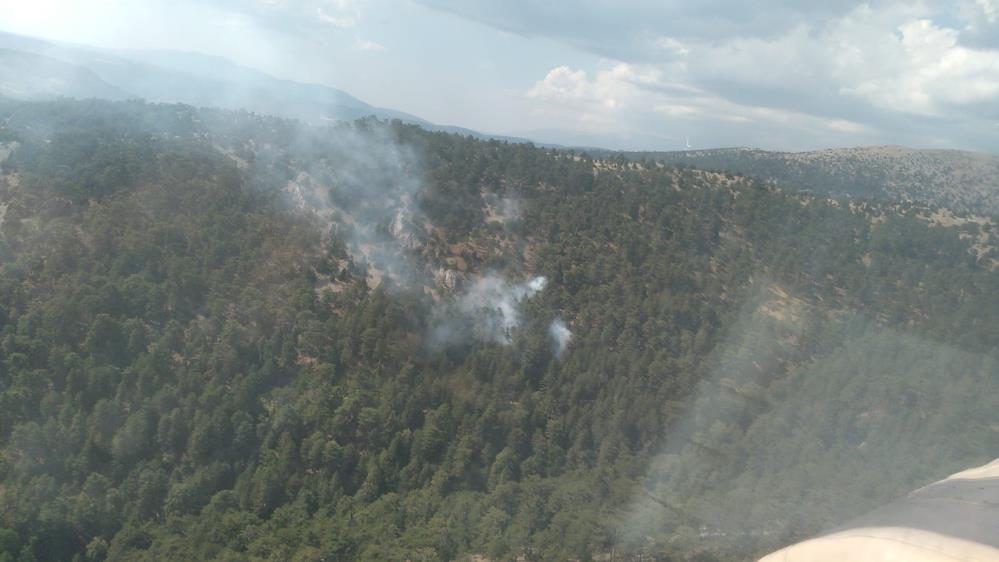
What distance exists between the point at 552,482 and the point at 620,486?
276 centimetres

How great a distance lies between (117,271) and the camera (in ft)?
92.2

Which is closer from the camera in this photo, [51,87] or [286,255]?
[286,255]

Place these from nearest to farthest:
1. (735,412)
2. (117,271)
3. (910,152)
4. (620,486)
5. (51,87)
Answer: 1. (620,486)
2. (735,412)
3. (117,271)
4. (51,87)
5. (910,152)

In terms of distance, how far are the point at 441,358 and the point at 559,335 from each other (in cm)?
673

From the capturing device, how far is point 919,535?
337cm

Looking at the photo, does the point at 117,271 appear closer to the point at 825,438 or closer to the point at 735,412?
the point at 735,412

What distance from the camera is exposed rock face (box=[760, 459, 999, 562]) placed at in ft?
10.3

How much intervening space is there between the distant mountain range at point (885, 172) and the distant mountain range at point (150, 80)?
56898mm

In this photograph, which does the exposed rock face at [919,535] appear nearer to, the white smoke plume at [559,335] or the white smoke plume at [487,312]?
the white smoke plume at [559,335]

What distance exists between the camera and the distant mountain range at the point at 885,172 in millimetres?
89625

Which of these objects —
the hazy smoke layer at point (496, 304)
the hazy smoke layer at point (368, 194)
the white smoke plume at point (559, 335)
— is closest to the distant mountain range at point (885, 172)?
the hazy smoke layer at point (368, 194)

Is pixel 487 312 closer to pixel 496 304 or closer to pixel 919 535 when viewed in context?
pixel 496 304

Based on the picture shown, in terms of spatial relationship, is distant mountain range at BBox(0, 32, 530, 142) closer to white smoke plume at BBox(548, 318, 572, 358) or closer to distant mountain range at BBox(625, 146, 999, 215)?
white smoke plume at BBox(548, 318, 572, 358)

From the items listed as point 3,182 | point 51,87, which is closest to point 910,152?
point 3,182
